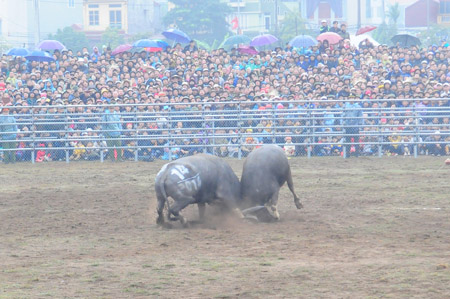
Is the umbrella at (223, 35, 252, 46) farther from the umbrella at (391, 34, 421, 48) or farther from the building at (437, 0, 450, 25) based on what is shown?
the building at (437, 0, 450, 25)

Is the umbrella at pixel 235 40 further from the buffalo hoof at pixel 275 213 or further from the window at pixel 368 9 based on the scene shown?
the window at pixel 368 9

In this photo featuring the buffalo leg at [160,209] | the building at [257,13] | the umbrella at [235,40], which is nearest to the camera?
the buffalo leg at [160,209]

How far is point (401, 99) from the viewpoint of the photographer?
63.1ft

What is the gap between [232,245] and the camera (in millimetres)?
8852

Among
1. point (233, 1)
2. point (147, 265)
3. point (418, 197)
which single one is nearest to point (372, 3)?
point (233, 1)

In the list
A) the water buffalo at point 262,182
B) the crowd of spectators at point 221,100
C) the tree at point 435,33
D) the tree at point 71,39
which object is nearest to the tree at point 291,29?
the tree at point 435,33

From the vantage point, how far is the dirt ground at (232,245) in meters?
6.86

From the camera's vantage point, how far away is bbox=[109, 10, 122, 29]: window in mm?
72938

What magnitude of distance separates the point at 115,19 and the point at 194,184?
215 ft

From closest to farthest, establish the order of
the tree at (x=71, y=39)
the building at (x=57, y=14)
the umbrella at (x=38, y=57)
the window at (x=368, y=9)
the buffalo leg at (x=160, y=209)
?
1. the buffalo leg at (x=160, y=209)
2. the umbrella at (x=38, y=57)
3. the tree at (x=71, y=39)
4. the building at (x=57, y=14)
5. the window at (x=368, y=9)

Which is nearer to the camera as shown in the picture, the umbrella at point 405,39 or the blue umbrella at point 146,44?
the blue umbrella at point 146,44

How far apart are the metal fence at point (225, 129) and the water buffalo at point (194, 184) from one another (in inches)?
350

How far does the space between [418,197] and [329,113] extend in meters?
7.44

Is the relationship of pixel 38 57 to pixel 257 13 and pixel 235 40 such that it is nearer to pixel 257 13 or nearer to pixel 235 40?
pixel 235 40
